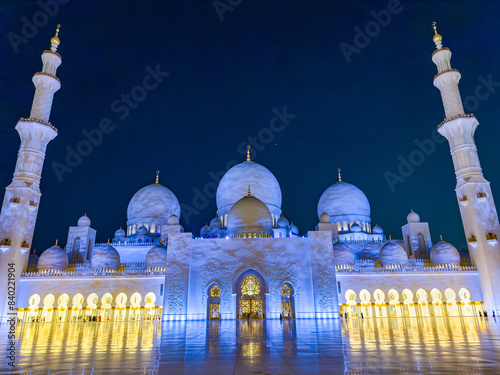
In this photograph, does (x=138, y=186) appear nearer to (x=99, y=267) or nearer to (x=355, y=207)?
(x=99, y=267)

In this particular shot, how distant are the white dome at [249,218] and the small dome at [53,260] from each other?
12.5 metres

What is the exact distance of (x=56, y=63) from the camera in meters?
25.9

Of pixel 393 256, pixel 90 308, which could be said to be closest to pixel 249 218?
pixel 393 256

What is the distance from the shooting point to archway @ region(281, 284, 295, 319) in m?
21.0

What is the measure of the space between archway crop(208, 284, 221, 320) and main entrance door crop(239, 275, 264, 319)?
1500 millimetres

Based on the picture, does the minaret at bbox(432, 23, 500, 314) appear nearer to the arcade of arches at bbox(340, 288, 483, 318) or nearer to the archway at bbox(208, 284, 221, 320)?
the arcade of arches at bbox(340, 288, 483, 318)

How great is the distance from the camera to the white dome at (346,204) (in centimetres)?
3300

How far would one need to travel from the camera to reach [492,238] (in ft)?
74.1

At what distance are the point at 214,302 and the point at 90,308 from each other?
843 cm

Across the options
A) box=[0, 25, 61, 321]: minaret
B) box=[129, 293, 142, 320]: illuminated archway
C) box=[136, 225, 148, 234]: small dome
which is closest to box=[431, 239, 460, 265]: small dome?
box=[129, 293, 142, 320]: illuminated archway

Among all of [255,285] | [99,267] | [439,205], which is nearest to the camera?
[255,285]

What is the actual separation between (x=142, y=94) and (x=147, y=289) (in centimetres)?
1827

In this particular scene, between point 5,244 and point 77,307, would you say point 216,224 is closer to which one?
point 77,307

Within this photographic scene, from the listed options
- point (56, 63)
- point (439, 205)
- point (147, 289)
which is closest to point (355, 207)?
point (439, 205)
